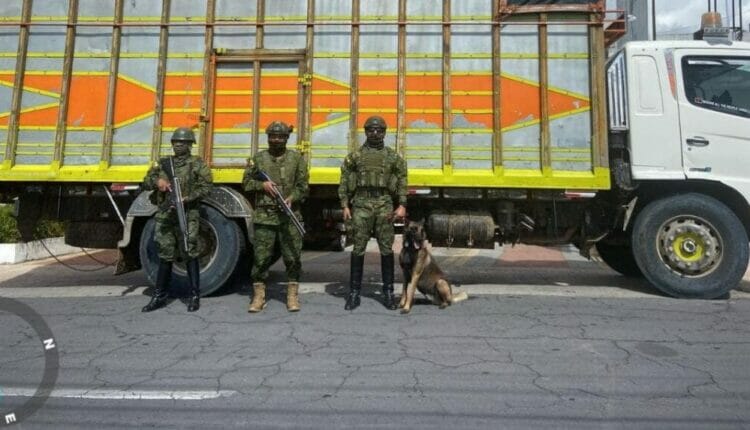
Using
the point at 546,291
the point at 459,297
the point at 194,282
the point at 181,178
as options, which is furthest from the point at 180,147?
the point at 546,291

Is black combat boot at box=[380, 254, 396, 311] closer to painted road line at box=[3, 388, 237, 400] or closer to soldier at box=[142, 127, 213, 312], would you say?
soldier at box=[142, 127, 213, 312]

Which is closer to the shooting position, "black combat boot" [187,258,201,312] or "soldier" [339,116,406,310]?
"soldier" [339,116,406,310]

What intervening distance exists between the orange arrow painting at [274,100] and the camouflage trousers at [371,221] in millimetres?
1061

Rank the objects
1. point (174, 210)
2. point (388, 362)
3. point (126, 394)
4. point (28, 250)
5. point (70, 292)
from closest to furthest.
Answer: point (126, 394) → point (388, 362) → point (174, 210) → point (70, 292) → point (28, 250)

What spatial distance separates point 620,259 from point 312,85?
475cm

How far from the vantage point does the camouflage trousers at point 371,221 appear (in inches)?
198

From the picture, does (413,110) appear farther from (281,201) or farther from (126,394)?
(126,394)

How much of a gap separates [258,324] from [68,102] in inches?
138

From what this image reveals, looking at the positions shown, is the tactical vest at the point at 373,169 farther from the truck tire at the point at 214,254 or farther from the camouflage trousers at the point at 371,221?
the truck tire at the point at 214,254

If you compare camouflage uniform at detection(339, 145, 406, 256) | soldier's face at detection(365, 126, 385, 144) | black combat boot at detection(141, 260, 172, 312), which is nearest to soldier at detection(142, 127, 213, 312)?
black combat boot at detection(141, 260, 172, 312)

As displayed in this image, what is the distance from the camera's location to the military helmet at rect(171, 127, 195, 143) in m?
5.07

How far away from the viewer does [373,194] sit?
507cm

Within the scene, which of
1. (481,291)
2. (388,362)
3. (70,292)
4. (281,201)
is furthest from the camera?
(70,292)

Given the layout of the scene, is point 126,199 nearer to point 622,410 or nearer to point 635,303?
point 622,410
